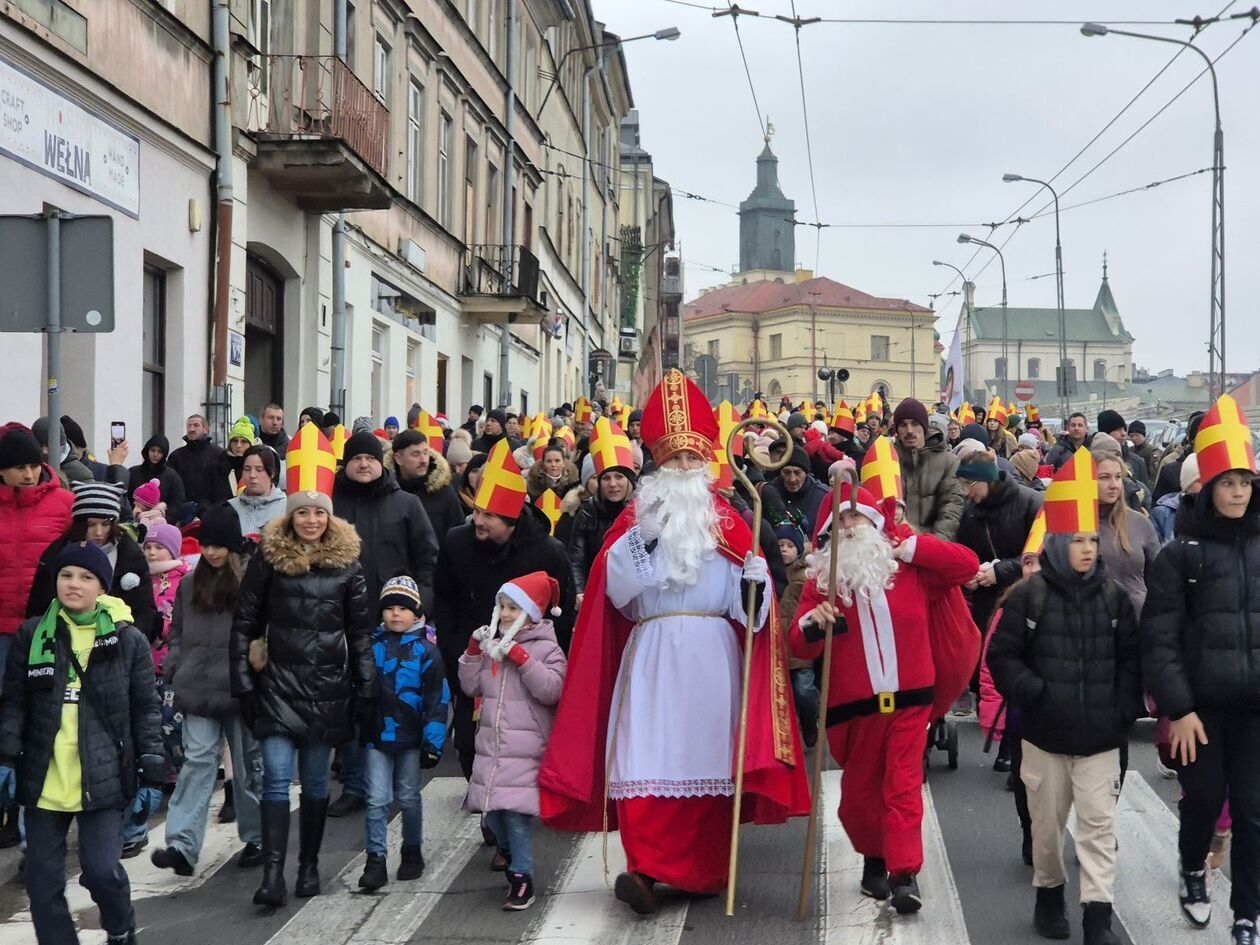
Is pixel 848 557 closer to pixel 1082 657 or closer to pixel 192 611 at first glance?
pixel 1082 657

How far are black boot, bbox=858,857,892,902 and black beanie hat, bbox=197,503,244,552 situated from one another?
2950mm

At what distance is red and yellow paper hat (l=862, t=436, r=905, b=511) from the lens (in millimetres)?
7320

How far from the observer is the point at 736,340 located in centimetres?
14525

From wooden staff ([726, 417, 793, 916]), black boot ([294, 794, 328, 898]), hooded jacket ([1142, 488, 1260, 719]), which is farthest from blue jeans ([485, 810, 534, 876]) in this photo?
hooded jacket ([1142, 488, 1260, 719])

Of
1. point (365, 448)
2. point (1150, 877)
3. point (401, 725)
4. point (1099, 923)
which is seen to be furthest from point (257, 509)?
point (1099, 923)

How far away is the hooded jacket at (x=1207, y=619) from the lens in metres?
6.05

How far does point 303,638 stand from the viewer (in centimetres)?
693

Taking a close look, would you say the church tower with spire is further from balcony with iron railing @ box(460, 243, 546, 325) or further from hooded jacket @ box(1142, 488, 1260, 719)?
hooded jacket @ box(1142, 488, 1260, 719)

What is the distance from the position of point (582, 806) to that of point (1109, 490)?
338 centimetres

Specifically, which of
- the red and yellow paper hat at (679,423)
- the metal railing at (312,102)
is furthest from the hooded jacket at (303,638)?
the metal railing at (312,102)

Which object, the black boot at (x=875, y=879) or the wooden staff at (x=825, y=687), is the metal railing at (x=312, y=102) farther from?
the black boot at (x=875, y=879)

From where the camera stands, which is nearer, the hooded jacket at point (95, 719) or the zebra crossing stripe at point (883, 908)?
the hooded jacket at point (95, 719)

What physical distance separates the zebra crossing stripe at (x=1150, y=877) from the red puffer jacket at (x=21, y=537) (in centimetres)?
462

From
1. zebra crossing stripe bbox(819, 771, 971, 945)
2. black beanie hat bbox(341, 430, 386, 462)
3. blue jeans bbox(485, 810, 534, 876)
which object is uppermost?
black beanie hat bbox(341, 430, 386, 462)
